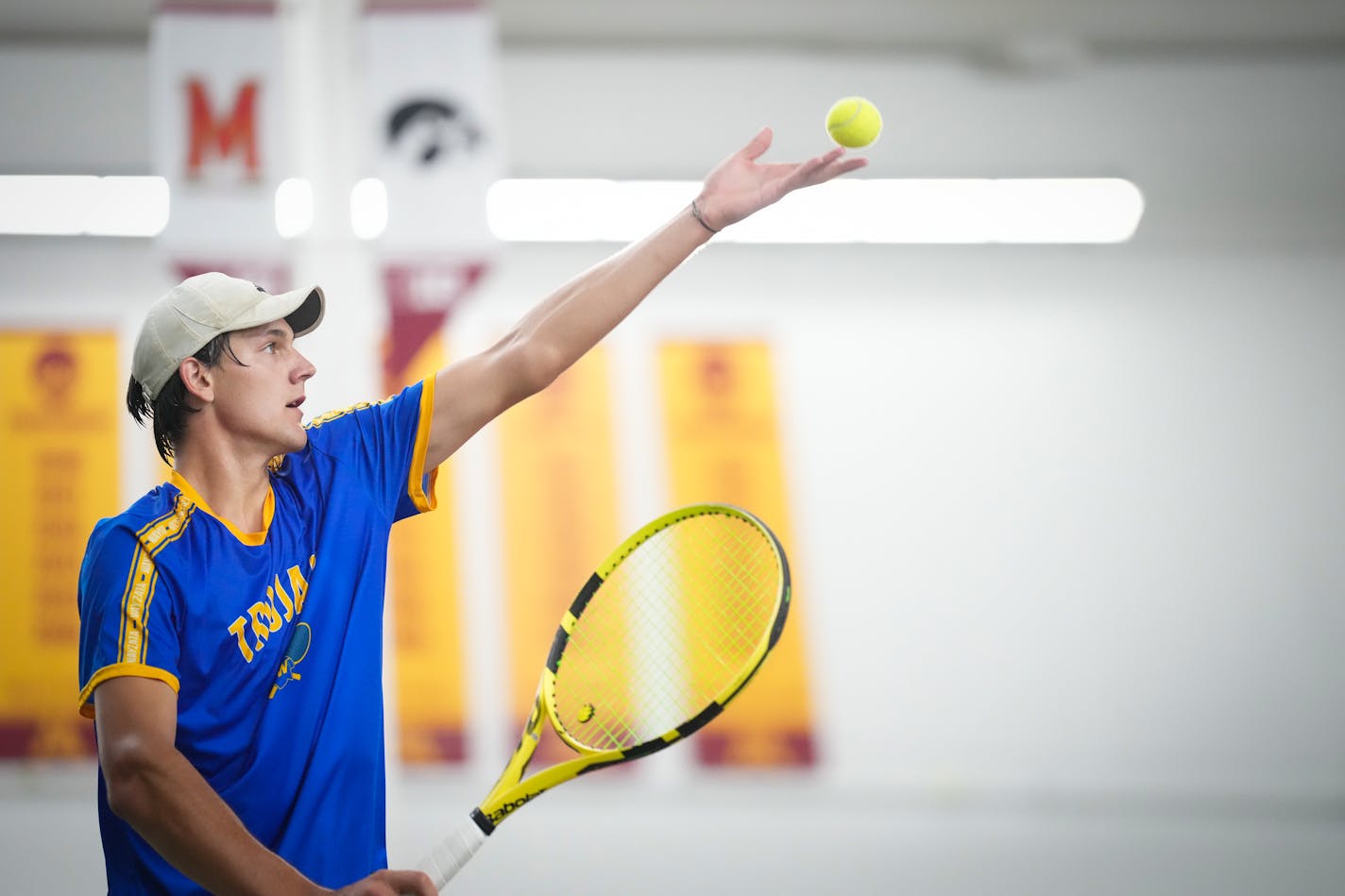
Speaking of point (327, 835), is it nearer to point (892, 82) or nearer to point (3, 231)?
point (3, 231)

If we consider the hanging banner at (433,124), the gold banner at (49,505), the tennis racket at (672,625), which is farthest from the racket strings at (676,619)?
the gold banner at (49,505)

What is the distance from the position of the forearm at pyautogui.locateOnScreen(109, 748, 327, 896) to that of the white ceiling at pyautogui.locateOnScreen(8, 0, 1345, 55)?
4983 mm

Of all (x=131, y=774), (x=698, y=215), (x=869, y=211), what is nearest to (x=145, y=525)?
(x=131, y=774)

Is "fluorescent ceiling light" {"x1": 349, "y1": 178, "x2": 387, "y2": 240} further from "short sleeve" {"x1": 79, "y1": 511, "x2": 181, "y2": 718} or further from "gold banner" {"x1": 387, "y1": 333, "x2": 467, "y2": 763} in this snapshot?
"short sleeve" {"x1": 79, "y1": 511, "x2": 181, "y2": 718}

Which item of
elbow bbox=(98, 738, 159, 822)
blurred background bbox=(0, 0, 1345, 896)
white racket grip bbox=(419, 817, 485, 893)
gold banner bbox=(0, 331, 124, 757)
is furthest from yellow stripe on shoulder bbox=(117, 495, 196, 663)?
gold banner bbox=(0, 331, 124, 757)

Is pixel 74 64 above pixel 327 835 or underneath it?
above

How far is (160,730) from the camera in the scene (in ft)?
4.69

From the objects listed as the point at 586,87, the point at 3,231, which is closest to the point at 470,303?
the point at 586,87

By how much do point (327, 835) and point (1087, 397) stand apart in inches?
195

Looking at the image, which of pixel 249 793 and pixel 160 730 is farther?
pixel 249 793

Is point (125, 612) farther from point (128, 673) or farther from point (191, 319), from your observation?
point (191, 319)

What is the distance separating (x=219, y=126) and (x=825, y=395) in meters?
2.78

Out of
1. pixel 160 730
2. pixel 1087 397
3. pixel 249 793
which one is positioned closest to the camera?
pixel 160 730

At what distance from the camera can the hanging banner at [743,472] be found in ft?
17.5
